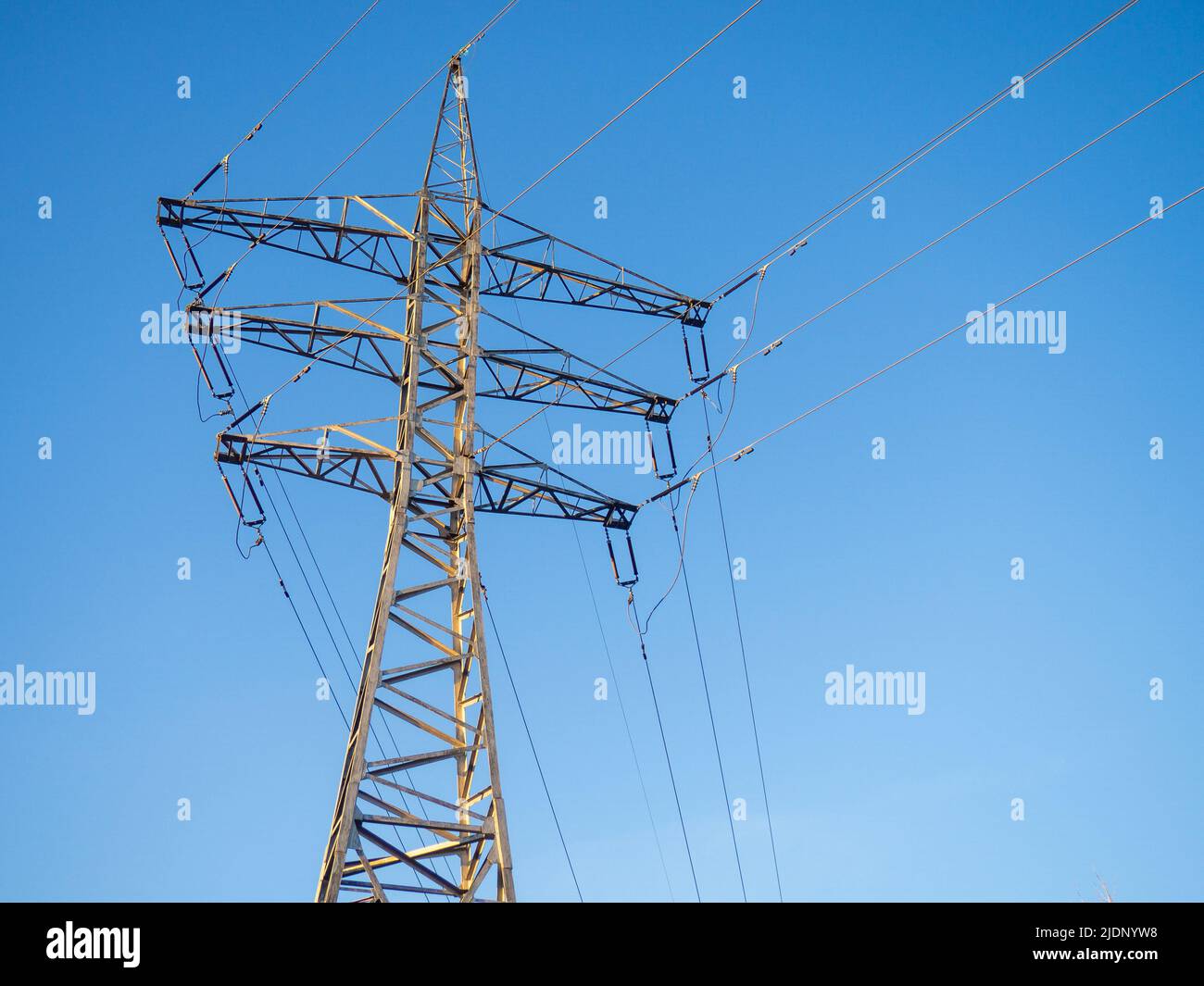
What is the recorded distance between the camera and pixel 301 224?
19734 mm

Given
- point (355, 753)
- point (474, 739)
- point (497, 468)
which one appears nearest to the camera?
point (355, 753)

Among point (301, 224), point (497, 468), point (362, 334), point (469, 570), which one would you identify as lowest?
point (469, 570)
